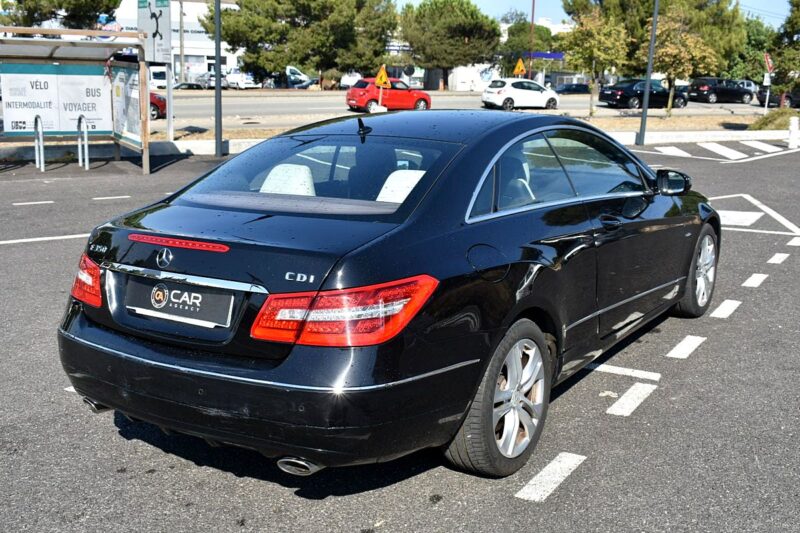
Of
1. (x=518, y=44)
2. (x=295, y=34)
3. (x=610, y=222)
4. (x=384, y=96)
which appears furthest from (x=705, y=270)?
(x=518, y=44)

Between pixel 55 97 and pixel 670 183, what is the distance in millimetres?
13183

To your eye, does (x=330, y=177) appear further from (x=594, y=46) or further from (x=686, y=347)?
(x=594, y=46)

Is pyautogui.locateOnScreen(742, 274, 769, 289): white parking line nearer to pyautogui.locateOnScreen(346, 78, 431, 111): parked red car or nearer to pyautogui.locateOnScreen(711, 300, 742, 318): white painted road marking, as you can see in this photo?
pyautogui.locateOnScreen(711, 300, 742, 318): white painted road marking

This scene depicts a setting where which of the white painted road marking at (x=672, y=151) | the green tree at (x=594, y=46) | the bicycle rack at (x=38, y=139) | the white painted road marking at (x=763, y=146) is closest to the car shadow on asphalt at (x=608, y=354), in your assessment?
the bicycle rack at (x=38, y=139)

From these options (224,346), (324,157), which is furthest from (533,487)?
(324,157)

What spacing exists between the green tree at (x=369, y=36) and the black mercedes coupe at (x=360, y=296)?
56.8m

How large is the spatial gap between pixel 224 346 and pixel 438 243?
94 cm

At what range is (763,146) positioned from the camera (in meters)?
24.4

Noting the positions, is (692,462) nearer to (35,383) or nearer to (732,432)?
(732,432)

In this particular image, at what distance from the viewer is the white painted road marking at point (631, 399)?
4848 millimetres

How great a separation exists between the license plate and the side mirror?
10.7 feet

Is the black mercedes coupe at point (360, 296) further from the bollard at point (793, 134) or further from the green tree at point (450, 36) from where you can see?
the green tree at point (450, 36)

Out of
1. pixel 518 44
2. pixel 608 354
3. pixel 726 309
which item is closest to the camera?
pixel 608 354

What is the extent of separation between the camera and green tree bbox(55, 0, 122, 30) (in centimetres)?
Answer: 3962
